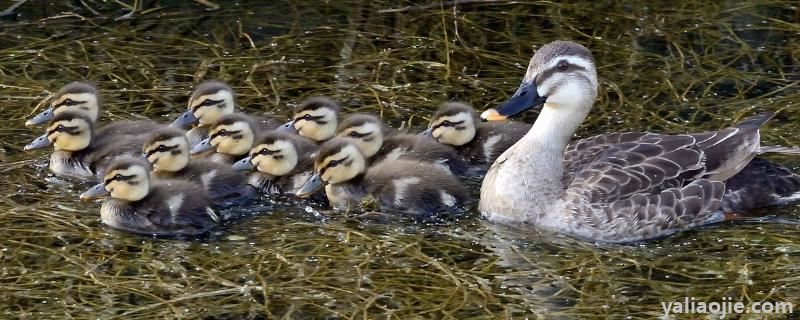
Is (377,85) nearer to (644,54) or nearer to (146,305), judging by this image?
(644,54)

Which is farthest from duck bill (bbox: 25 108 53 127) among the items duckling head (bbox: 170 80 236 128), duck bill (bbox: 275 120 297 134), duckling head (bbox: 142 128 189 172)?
duck bill (bbox: 275 120 297 134)

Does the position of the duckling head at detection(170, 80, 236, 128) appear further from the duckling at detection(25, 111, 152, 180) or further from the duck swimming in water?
the duck swimming in water

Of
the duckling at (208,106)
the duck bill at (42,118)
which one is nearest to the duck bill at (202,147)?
the duckling at (208,106)

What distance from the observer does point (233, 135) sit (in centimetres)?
711

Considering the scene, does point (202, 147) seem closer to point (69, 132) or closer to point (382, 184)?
point (69, 132)

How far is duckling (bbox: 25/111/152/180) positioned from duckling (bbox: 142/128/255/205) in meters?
0.21

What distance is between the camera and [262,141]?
692cm

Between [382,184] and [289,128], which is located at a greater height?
Result: [289,128]

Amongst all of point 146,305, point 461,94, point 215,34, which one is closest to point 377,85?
point 461,94

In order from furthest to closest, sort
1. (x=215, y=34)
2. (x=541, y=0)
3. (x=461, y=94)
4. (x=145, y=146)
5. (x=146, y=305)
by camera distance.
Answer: (x=541, y=0), (x=215, y=34), (x=461, y=94), (x=145, y=146), (x=146, y=305)

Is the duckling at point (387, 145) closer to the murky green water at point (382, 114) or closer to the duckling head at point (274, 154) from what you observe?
the duckling head at point (274, 154)

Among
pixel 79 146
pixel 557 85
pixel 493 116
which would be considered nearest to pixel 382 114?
pixel 493 116

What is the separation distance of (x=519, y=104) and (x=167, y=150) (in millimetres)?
1638

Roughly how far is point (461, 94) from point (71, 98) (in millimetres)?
2144
